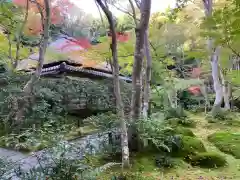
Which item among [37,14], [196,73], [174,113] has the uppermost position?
[37,14]

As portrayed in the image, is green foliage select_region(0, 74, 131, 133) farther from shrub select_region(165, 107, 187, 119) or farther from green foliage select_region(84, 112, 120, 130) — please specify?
green foliage select_region(84, 112, 120, 130)

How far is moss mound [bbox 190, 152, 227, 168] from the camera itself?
5309 mm

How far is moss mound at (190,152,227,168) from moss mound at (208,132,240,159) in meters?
0.77

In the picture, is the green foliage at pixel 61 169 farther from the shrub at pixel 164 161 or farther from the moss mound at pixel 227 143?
the moss mound at pixel 227 143

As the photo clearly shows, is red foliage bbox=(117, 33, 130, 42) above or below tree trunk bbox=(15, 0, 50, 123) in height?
above

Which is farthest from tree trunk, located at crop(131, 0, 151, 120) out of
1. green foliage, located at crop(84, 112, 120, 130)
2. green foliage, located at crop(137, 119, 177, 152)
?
green foliage, located at crop(84, 112, 120, 130)

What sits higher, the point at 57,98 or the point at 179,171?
the point at 57,98

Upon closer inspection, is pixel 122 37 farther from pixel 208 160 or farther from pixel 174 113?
pixel 208 160

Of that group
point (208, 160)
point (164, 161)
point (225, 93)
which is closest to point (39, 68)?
point (164, 161)

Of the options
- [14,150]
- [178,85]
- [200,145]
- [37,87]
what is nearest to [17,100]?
[37,87]

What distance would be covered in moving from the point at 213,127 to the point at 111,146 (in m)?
6.14

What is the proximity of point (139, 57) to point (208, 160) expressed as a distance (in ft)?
7.87

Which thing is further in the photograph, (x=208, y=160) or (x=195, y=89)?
(x=195, y=89)

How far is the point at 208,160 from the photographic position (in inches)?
211
